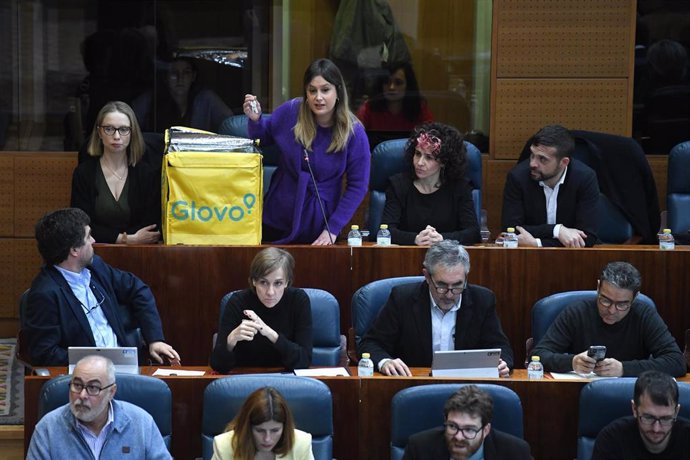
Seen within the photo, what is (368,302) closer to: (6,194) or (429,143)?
(429,143)

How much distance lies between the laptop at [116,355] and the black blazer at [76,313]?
0.28m

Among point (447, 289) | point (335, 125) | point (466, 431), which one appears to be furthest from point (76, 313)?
point (466, 431)

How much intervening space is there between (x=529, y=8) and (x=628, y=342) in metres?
2.62

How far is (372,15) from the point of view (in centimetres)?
725

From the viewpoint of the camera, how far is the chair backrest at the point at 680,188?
21.5 ft

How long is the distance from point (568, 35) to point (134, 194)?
267cm

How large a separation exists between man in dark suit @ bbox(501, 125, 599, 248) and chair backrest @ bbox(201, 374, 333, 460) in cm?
204

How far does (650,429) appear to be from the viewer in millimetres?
4258

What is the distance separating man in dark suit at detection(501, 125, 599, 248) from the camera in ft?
20.3

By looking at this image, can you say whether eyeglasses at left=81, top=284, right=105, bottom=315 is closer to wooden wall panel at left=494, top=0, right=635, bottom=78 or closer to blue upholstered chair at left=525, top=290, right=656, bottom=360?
blue upholstered chair at left=525, top=290, right=656, bottom=360

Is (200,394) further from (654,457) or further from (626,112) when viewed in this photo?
(626,112)

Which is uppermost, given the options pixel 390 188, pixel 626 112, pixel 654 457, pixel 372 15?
pixel 372 15

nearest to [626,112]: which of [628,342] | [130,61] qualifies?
[628,342]

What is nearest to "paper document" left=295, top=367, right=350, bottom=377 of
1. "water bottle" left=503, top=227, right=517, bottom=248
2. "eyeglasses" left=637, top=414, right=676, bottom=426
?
"eyeglasses" left=637, top=414, right=676, bottom=426
